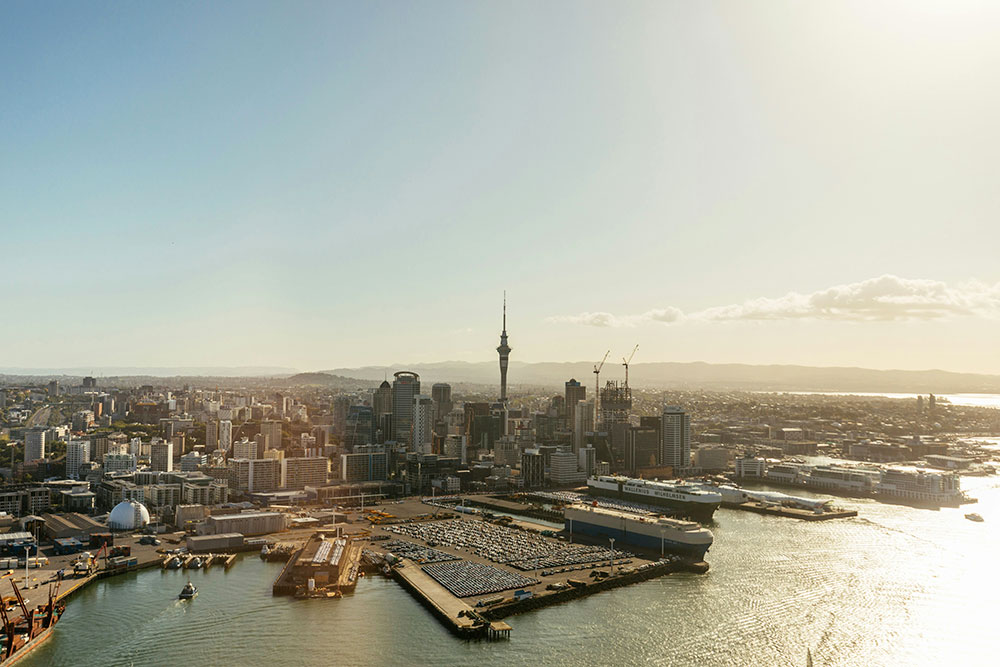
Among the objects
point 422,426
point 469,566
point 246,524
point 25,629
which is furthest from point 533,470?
point 25,629

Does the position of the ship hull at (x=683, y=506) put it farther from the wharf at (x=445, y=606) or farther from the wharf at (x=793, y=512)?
the wharf at (x=445, y=606)

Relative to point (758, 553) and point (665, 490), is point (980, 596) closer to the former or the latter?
point (758, 553)

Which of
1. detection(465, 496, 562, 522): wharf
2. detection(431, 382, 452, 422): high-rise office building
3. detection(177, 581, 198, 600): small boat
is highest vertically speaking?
detection(431, 382, 452, 422): high-rise office building

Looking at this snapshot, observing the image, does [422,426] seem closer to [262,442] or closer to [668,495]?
[262,442]

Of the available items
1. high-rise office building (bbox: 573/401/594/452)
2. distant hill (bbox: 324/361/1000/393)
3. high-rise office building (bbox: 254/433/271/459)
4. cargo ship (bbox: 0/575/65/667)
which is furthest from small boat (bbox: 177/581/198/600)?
distant hill (bbox: 324/361/1000/393)

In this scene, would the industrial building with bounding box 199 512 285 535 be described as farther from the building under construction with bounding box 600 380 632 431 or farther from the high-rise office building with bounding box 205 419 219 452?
the building under construction with bounding box 600 380 632 431
